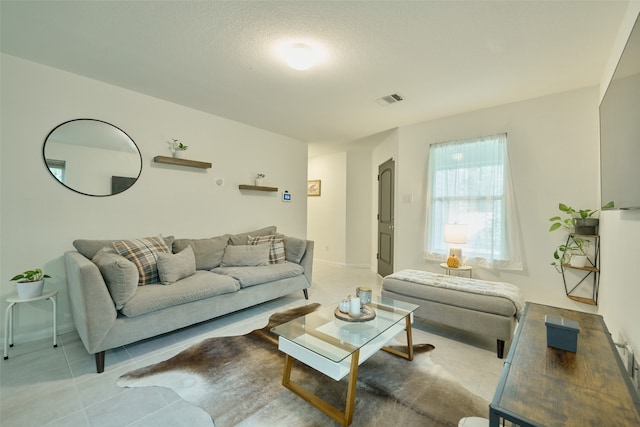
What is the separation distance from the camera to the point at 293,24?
187cm

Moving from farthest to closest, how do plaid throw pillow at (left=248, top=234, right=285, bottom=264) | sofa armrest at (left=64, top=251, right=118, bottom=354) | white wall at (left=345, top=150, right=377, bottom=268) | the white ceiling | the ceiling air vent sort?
white wall at (left=345, top=150, right=377, bottom=268), plaid throw pillow at (left=248, top=234, right=285, bottom=264), the ceiling air vent, sofa armrest at (left=64, top=251, right=118, bottom=354), the white ceiling

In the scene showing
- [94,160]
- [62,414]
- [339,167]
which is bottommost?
[62,414]

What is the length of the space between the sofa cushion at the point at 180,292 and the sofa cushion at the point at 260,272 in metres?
0.12

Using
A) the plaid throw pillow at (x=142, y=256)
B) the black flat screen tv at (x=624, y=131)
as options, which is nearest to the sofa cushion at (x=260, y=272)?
the plaid throw pillow at (x=142, y=256)

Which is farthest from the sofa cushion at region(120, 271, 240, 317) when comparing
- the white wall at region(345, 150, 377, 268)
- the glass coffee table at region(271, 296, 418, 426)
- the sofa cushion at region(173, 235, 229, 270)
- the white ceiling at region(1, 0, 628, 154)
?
the white wall at region(345, 150, 377, 268)

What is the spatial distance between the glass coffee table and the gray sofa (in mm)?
1114

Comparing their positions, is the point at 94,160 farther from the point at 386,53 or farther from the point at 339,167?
the point at 339,167

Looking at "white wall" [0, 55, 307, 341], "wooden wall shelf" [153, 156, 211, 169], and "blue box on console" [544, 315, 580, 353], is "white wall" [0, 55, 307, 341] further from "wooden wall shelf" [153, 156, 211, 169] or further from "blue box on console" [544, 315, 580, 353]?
"blue box on console" [544, 315, 580, 353]

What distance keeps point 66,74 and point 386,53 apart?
295cm

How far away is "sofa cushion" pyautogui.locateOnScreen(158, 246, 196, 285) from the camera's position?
2.48 meters

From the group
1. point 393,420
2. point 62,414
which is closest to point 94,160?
point 62,414

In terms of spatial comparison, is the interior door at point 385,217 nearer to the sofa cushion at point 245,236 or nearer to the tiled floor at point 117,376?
the tiled floor at point 117,376

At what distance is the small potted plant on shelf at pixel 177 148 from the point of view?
10.6ft

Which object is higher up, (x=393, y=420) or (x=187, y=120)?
(x=187, y=120)
